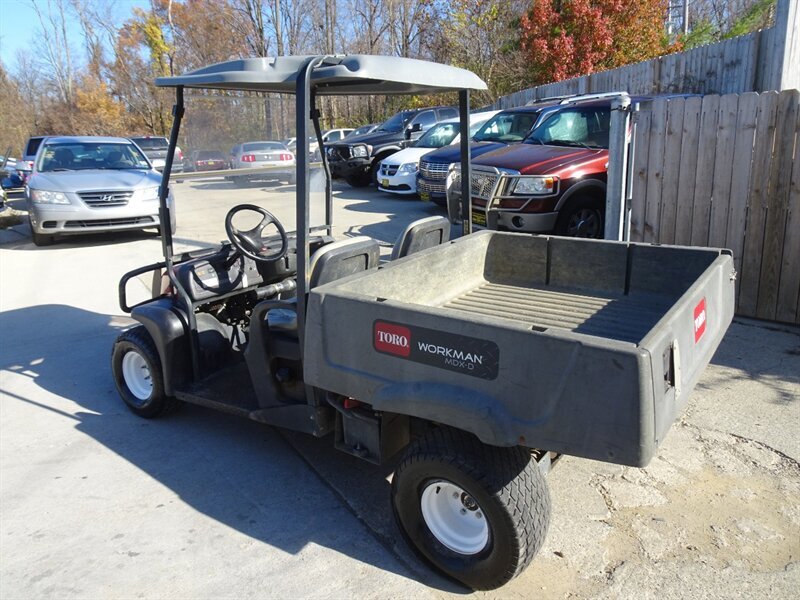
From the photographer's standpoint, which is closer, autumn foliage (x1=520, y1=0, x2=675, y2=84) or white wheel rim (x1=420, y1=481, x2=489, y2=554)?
white wheel rim (x1=420, y1=481, x2=489, y2=554)

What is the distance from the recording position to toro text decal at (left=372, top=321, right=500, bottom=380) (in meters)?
2.41

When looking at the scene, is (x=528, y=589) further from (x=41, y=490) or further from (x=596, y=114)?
(x=596, y=114)

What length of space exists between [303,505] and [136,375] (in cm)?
170

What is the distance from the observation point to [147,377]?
431 cm

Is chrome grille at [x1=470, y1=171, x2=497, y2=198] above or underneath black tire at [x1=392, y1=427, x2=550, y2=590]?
above

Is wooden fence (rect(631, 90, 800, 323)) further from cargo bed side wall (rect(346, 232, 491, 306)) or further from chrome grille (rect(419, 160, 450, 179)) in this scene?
chrome grille (rect(419, 160, 450, 179))

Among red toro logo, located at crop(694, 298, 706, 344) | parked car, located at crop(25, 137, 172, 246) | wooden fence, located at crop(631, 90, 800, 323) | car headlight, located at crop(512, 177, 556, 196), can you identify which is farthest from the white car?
red toro logo, located at crop(694, 298, 706, 344)

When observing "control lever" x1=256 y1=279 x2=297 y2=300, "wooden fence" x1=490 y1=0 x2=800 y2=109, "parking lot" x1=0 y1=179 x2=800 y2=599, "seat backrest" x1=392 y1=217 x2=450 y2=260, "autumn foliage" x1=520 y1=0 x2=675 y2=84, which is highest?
"autumn foliage" x1=520 y1=0 x2=675 y2=84

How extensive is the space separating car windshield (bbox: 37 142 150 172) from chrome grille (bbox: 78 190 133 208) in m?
0.91

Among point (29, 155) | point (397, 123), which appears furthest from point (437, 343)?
point (29, 155)

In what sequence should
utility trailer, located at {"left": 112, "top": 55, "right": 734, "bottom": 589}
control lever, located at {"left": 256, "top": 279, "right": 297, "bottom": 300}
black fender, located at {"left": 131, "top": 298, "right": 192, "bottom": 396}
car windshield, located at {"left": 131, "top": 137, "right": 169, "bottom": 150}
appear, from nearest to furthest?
utility trailer, located at {"left": 112, "top": 55, "right": 734, "bottom": 589}, black fender, located at {"left": 131, "top": 298, "right": 192, "bottom": 396}, control lever, located at {"left": 256, "top": 279, "right": 297, "bottom": 300}, car windshield, located at {"left": 131, "top": 137, "right": 169, "bottom": 150}

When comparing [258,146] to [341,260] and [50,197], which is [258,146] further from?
[50,197]

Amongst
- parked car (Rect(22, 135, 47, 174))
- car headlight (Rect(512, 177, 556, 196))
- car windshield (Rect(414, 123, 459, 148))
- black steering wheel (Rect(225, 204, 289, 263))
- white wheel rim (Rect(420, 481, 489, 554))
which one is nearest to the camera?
white wheel rim (Rect(420, 481, 489, 554))

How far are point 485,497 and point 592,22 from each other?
19712 millimetres
